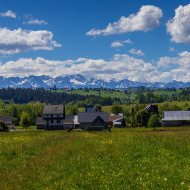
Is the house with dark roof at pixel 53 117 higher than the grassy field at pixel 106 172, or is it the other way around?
the house with dark roof at pixel 53 117

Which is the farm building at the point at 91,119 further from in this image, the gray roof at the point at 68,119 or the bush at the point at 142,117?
the gray roof at the point at 68,119

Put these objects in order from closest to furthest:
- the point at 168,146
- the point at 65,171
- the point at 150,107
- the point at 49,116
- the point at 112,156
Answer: the point at 65,171 < the point at 112,156 < the point at 168,146 < the point at 49,116 < the point at 150,107

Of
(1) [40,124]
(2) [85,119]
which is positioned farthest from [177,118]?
(1) [40,124]

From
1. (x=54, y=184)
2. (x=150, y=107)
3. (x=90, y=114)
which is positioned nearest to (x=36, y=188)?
(x=54, y=184)

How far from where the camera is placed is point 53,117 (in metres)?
163

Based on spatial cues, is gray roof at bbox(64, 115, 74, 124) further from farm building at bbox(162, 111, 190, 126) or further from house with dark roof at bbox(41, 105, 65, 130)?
farm building at bbox(162, 111, 190, 126)

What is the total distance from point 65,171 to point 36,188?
4310 mm

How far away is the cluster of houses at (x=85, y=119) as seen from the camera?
145 metres

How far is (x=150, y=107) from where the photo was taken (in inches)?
6929

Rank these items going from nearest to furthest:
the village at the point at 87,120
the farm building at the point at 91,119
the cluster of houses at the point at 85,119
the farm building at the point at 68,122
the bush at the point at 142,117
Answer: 1. the bush at the point at 142,117
2. the farm building at the point at 91,119
3. the village at the point at 87,120
4. the cluster of houses at the point at 85,119
5. the farm building at the point at 68,122

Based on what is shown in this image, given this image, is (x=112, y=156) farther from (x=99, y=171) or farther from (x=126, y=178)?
(x=126, y=178)

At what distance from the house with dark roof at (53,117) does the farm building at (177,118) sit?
37773 millimetres

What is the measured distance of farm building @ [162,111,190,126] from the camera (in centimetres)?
14912

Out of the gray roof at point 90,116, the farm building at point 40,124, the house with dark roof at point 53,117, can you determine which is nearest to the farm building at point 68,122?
the house with dark roof at point 53,117
